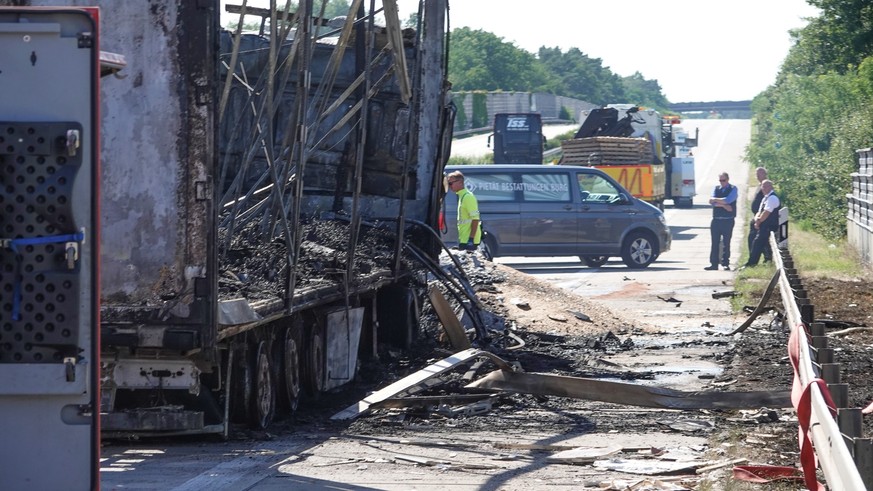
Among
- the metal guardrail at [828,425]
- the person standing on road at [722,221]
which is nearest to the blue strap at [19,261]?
the metal guardrail at [828,425]

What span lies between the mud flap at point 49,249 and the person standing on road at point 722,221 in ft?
69.7

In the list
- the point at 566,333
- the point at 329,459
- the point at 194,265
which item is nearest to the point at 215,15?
the point at 194,265

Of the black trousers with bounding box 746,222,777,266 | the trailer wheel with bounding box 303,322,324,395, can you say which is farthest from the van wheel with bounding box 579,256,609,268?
the trailer wheel with bounding box 303,322,324,395

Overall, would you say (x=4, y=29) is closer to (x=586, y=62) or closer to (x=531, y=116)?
(x=531, y=116)

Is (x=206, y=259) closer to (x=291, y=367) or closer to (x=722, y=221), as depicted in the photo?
(x=291, y=367)

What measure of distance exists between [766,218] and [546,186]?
439 centimetres

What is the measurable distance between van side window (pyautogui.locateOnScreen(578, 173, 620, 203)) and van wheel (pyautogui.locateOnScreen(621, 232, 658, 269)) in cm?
88

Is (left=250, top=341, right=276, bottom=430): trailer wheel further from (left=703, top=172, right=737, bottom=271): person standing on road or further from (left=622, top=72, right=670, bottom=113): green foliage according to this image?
(left=622, top=72, right=670, bottom=113): green foliage

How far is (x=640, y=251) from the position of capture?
1029 inches

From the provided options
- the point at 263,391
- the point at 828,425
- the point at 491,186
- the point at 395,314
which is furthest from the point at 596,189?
the point at 828,425

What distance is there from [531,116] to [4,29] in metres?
45.3

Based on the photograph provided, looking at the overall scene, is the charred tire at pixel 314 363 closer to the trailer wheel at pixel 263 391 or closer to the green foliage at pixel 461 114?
the trailer wheel at pixel 263 391

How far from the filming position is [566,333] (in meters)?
16.2

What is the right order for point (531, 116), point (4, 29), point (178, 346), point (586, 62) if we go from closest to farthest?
point (4, 29) → point (178, 346) → point (531, 116) → point (586, 62)
